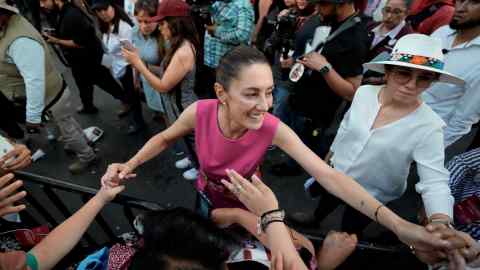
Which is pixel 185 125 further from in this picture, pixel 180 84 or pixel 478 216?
pixel 478 216

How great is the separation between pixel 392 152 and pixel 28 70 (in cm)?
266

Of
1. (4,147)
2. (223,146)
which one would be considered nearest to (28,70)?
(4,147)

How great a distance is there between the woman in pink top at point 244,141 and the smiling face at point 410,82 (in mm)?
520

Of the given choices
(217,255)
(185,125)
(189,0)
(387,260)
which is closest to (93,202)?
(185,125)

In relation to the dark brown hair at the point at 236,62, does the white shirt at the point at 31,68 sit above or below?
below

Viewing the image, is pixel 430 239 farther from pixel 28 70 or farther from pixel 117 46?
pixel 117 46

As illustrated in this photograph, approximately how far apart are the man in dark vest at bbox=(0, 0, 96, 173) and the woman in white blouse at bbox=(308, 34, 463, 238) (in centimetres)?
239

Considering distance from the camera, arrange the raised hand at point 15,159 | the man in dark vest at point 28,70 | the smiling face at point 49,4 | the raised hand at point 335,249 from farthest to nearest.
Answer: the smiling face at point 49,4
the man in dark vest at point 28,70
the raised hand at point 15,159
the raised hand at point 335,249

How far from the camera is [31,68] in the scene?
7.73 ft

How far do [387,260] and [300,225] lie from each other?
28.4 inches

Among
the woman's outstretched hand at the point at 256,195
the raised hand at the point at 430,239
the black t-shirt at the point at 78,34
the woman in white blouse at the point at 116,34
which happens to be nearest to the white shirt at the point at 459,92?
the raised hand at the point at 430,239

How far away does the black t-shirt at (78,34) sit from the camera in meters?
3.18

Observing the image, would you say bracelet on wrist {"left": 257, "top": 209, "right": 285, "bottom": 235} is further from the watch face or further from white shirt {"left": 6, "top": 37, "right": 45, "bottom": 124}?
white shirt {"left": 6, "top": 37, "right": 45, "bottom": 124}

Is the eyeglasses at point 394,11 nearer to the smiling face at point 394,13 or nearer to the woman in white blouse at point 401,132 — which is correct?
the smiling face at point 394,13
